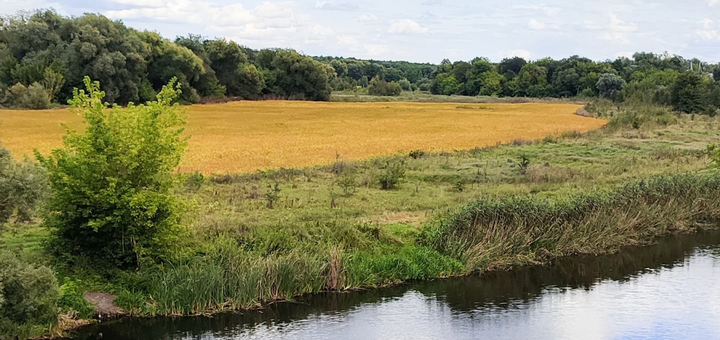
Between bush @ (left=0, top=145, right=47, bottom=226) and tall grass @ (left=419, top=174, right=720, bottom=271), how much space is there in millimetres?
10678

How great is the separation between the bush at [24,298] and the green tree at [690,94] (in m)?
74.1

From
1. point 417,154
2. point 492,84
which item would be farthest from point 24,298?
point 492,84

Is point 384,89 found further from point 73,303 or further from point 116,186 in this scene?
point 73,303

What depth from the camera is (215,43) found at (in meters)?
107

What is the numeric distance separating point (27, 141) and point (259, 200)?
29.1 metres

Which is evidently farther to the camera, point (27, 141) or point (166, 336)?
point (27, 141)

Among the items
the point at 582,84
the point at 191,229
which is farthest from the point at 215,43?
the point at 191,229

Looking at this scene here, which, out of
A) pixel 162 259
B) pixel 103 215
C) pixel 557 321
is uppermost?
pixel 103 215

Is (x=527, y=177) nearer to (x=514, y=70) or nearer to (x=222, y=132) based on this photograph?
(x=222, y=132)

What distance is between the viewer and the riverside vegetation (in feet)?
56.2

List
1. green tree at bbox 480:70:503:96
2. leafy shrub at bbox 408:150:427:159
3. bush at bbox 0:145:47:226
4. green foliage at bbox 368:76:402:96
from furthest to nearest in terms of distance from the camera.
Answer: green tree at bbox 480:70:503:96 < green foliage at bbox 368:76:402:96 < leafy shrub at bbox 408:150:427:159 < bush at bbox 0:145:47:226

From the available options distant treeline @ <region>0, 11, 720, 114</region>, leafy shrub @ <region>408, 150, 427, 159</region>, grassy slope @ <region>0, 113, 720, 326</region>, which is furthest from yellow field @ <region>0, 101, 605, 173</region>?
distant treeline @ <region>0, 11, 720, 114</region>

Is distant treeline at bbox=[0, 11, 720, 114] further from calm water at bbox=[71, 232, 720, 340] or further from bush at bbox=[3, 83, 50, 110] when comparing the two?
calm water at bbox=[71, 232, 720, 340]

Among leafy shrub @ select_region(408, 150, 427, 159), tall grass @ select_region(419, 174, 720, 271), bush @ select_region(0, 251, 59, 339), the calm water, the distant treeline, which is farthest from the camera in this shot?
the distant treeline
